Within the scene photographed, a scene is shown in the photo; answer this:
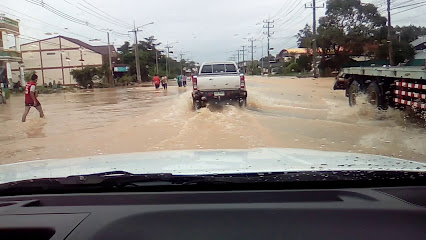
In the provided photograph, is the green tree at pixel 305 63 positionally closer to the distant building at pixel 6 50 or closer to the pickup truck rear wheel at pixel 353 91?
the distant building at pixel 6 50

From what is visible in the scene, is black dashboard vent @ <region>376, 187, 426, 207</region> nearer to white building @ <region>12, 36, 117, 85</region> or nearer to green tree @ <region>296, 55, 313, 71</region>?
white building @ <region>12, 36, 117, 85</region>

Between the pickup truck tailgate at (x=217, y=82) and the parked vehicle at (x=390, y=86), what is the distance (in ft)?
13.9

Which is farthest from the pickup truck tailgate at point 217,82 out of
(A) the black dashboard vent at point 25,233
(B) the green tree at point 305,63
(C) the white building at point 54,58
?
(B) the green tree at point 305,63

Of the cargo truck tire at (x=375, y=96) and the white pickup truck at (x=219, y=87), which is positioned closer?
the cargo truck tire at (x=375, y=96)

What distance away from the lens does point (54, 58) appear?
6544 centimetres

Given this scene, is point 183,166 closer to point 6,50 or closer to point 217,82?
point 217,82

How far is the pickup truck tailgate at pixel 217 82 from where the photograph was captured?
15.2 m

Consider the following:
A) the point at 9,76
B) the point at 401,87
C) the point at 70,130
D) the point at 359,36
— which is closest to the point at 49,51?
the point at 9,76

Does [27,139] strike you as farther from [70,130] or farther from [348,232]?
[348,232]

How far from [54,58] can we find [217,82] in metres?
56.2

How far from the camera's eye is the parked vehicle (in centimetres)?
1047

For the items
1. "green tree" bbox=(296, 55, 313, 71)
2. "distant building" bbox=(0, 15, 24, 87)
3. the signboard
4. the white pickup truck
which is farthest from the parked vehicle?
the signboard

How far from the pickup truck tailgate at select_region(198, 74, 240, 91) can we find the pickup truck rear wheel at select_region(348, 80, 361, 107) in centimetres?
414

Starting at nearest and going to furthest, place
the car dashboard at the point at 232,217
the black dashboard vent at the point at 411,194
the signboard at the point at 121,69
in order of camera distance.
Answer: the car dashboard at the point at 232,217 < the black dashboard vent at the point at 411,194 < the signboard at the point at 121,69
